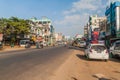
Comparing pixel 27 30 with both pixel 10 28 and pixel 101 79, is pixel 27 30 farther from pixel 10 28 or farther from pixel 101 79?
pixel 101 79

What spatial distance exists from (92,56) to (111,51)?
201 inches

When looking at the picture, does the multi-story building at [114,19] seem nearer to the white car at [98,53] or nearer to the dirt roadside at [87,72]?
the white car at [98,53]

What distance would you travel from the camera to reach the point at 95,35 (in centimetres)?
7056

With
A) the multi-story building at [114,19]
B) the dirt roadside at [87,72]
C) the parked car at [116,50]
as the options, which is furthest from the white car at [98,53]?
the multi-story building at [114,19]

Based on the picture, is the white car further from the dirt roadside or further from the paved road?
the dirt roadside

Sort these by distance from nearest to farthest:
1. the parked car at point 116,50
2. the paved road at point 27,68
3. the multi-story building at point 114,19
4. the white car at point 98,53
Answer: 1. the paved road at point 27,68
2. the white car at point 98,53
3. the parked car at point 116,50
4. the multi-story building at point 114,19

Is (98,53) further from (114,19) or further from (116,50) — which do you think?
(114,19)

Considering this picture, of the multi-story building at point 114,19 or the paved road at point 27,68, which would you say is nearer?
the paved road at point 27,68

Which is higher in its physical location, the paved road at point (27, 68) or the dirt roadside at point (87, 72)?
the paved road at point (27, 68)

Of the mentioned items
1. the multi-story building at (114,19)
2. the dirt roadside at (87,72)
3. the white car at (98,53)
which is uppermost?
the multi-story building at (114,19)

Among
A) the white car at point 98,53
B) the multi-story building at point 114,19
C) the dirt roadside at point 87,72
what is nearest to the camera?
the dirt roadside at point 87,72

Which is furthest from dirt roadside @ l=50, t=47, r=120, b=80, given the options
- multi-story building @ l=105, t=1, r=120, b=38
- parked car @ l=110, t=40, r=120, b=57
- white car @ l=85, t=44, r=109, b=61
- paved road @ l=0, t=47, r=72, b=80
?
multi-story building @ l=105, t=1, r=120, b=38

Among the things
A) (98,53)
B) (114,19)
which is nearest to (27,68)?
(98,53)

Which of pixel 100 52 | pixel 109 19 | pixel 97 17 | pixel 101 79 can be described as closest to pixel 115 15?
pixel 109 19
